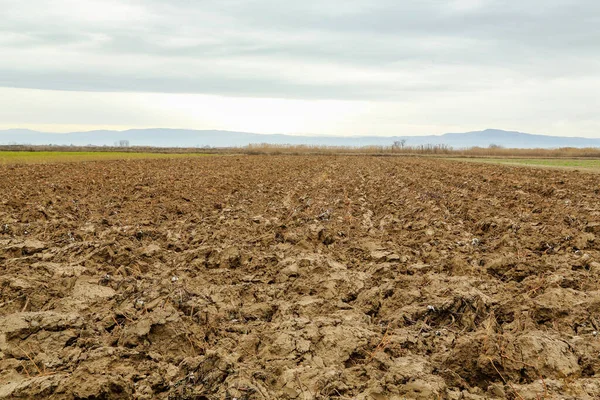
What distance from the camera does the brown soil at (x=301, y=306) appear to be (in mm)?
3676

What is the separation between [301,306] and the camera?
538 cm

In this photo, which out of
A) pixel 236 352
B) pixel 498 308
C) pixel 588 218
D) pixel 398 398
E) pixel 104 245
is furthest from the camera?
pixel 588 218

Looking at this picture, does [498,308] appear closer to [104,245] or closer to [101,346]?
[101,346]

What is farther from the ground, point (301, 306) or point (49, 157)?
point (49, 157)

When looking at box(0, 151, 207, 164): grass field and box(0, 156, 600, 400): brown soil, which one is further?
box(0, 151, 207, 164): grass field

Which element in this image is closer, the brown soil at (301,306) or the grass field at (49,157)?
the brown soil at (301,306)

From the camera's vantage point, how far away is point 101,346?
14.2ft

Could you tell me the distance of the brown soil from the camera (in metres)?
3.68

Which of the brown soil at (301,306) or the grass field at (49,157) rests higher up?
the grass field at (49,157)

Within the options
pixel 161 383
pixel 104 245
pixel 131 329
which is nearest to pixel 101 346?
pixel 131 329

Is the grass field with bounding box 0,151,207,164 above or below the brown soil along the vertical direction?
above

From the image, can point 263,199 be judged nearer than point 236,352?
No

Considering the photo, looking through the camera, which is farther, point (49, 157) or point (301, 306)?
point (49, 157)

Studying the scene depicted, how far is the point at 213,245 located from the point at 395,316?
3871 mm
